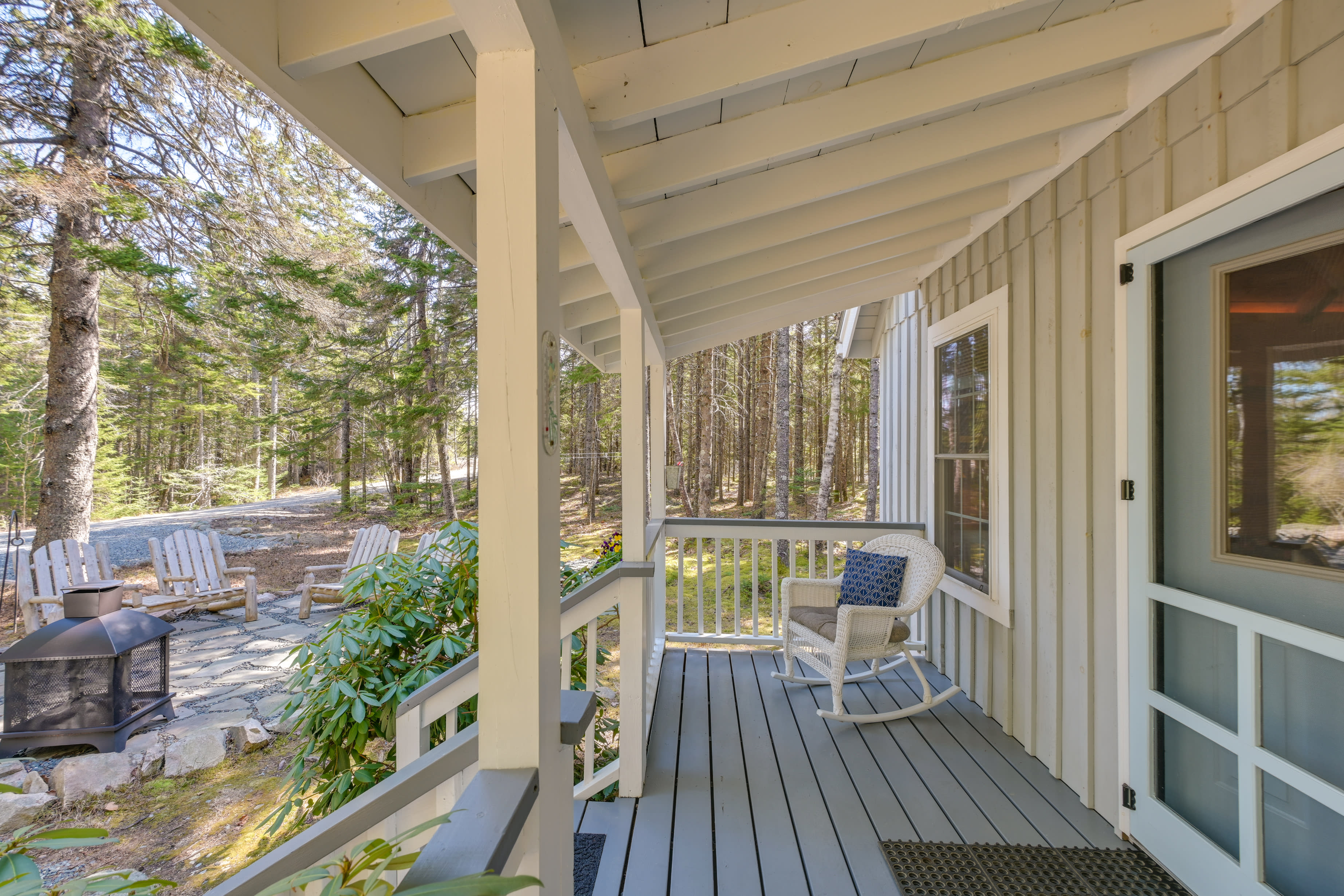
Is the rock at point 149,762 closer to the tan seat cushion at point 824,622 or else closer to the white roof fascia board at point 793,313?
the tan seat cushion at point 824,622

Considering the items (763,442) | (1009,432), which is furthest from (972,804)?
(763,442)

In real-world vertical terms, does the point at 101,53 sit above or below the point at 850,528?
above

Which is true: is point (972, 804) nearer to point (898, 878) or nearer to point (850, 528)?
point (898, 878)

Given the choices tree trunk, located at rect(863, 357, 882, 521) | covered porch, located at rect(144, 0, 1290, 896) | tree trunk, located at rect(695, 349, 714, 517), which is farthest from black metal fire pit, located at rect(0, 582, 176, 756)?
tree trunk, located at rect(863, 357, 882, 521)

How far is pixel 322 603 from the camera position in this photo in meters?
7.13

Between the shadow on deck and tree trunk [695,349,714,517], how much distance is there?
26.0 feet

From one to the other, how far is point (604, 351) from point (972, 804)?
367 cm

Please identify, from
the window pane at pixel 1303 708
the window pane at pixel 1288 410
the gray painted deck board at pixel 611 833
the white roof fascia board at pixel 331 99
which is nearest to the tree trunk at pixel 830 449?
the gray painted deck board at pixel 611 833

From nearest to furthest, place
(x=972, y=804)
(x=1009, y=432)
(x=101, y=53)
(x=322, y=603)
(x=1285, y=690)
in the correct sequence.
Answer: (x=1285, y=690) < (x=972, y=804) < (x=1009, y=432) < (x=101, y=53) < (x=322, y=603)

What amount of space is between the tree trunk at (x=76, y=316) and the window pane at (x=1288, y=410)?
26.4ft

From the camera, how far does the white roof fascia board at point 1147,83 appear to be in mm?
1722

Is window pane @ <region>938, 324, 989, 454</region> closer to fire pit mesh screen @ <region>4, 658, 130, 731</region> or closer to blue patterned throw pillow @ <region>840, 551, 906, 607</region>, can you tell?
blue patterned throw pillow @ <region>840, 551, 906, 607</region>

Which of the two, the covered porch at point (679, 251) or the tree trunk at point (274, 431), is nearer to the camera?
the covered porch at point (679, 251)

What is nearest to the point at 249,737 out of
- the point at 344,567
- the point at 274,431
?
the point at 344,567
